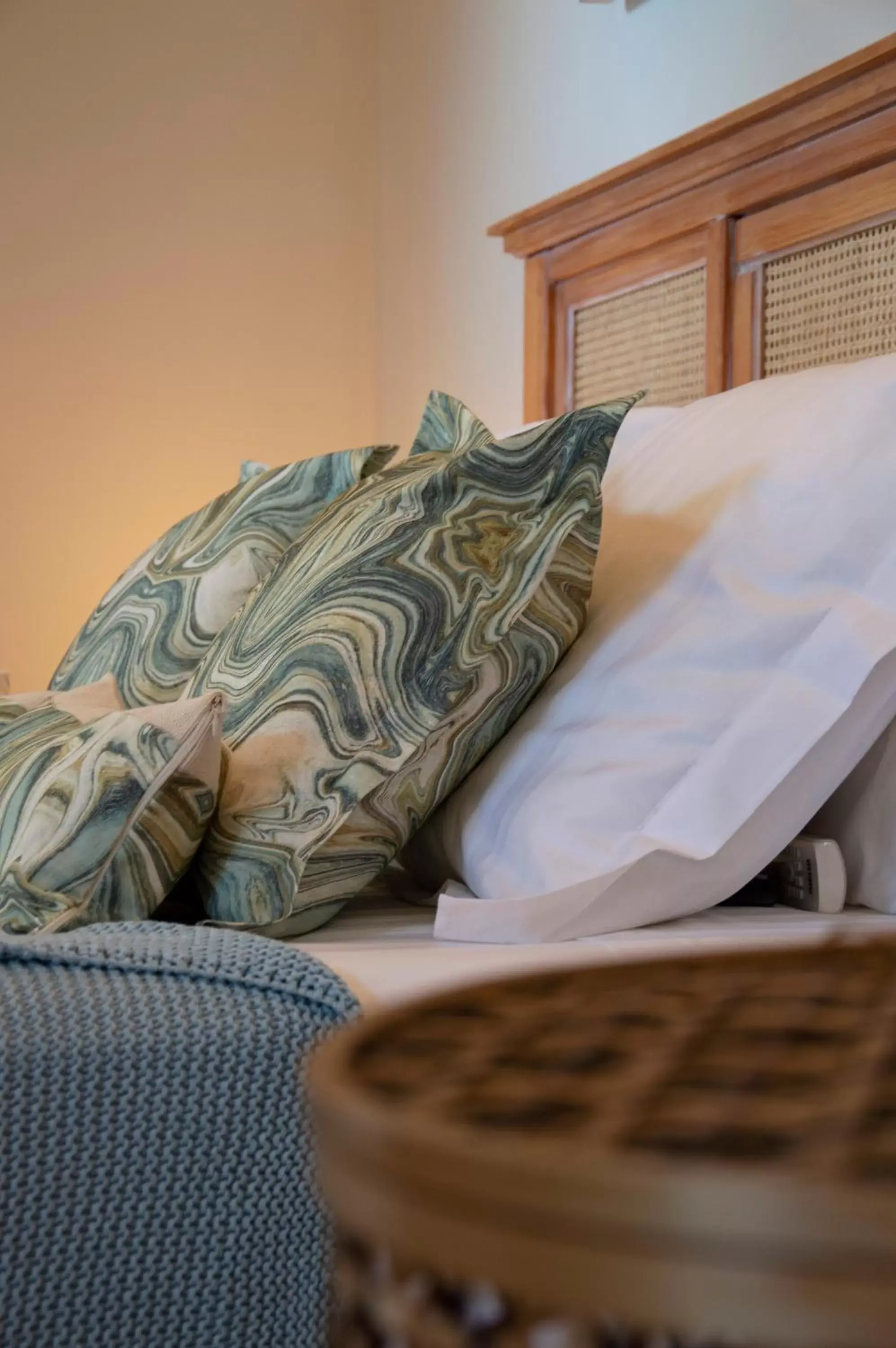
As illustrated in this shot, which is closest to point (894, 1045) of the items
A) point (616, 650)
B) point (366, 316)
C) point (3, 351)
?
point (616, 650)

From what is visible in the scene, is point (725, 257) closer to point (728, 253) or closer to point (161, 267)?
point (728, 253)

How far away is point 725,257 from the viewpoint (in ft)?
6.64

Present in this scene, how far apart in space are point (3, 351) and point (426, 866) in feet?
8.69

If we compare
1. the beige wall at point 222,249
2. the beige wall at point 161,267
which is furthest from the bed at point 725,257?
the beige wall at point 161,267

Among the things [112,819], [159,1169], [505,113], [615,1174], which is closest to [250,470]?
[112,819]

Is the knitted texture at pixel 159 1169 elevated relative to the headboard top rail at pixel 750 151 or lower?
lower

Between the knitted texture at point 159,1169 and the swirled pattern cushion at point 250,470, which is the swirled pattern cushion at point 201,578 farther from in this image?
the knitted texture at point 159,1169

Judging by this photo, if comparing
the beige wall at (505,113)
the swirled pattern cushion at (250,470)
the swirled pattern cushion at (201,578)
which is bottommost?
the swirled pattern cushion at (201,578)

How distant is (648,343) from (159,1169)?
71.2 inches

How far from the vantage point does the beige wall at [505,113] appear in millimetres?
2354

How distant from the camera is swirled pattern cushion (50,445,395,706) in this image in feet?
4.88

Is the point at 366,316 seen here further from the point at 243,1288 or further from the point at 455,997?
the point at 455,997

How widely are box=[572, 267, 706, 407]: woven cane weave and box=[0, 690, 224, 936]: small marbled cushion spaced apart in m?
1.27

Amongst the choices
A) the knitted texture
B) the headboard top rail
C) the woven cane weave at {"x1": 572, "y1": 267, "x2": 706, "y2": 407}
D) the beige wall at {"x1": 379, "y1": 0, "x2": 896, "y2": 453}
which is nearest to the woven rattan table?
the knitted texture
